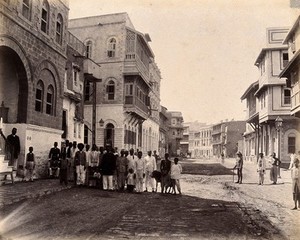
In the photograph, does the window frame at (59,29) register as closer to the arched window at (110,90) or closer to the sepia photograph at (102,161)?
the sepia photograph at (102,161)

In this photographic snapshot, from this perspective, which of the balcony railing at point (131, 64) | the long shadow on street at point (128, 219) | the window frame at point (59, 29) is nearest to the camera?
the long shadow on street at point (128, 219)

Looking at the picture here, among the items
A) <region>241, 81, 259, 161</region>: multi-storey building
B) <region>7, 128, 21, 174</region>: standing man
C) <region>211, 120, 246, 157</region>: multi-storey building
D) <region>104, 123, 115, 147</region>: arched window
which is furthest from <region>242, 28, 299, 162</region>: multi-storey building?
<region>211, 120, 246, 157</region>: multi-storey building

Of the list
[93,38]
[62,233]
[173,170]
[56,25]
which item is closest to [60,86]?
[56,25]

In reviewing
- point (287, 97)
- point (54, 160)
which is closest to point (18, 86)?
point (54, 160)

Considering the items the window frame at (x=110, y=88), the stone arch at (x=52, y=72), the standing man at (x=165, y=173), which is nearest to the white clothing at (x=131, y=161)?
the standing man at (x=165, y=173)

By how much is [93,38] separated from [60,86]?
12.3 metres

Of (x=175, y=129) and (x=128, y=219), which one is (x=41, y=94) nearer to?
(x=128, y=219)

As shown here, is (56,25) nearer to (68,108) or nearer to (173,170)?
(68,108)

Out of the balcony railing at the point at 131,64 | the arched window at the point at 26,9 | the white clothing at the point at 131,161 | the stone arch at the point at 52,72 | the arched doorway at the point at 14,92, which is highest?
the balcony railing at the point at 131,64

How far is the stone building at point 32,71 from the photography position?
11188 mm

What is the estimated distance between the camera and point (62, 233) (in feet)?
19.7

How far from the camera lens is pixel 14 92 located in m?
12.2

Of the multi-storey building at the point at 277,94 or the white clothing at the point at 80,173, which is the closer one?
the white clothing at the point at 80,173

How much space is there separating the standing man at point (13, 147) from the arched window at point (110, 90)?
14280mm
